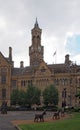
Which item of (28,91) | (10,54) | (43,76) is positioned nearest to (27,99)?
(28,91)

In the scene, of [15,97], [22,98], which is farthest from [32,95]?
[15,97]

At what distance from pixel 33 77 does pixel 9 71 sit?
8.43m

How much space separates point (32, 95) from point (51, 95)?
5159mm

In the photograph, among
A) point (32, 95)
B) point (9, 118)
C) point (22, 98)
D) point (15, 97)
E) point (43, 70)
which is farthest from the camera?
point (43, 70)

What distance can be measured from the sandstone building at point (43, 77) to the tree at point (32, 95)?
316 inches

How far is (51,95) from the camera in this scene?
110m

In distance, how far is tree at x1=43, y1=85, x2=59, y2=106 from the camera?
109 m

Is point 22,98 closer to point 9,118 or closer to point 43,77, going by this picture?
point 43,77

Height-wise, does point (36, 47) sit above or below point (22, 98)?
above

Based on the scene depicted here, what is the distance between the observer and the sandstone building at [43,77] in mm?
117938

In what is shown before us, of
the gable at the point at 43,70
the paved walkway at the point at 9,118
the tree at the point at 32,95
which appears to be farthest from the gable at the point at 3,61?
the paved walkway at the point at 9,118

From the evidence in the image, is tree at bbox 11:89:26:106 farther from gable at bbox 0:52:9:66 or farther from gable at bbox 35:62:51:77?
gable at bbox 0:52:9:66

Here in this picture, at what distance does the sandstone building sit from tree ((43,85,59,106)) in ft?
20.7

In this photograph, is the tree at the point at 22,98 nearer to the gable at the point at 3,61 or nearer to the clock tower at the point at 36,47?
the gable at the point at 3,61
